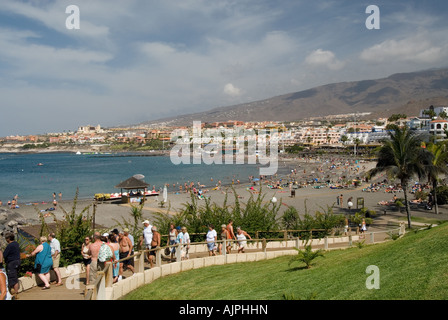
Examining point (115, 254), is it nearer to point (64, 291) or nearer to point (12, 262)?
point (64, 291)

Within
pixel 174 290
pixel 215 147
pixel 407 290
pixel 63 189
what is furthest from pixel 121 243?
pixel 215 147

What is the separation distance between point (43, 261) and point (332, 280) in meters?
5.27

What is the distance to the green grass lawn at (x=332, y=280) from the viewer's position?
5152 millimetres

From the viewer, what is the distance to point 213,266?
9133 millimetres

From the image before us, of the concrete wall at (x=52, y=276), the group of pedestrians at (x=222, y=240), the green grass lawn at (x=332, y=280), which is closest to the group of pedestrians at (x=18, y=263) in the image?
the concrete wall at (x=52, y=276)

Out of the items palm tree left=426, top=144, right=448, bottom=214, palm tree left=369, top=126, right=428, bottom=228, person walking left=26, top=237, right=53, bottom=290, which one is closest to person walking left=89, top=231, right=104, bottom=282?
person walking left=26, top=237, right=53, bottom=290

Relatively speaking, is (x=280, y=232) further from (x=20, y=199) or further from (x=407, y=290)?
(x=20, y=199)

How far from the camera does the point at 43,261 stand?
6867 millimetres

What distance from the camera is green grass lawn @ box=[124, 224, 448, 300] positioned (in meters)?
5.15

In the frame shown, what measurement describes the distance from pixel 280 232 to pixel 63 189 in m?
42.7

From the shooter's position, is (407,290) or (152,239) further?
(152,239)

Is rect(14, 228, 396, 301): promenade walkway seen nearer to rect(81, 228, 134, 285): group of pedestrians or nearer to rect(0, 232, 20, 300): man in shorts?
rect(81, 228, 134, 285): group of pedestrians

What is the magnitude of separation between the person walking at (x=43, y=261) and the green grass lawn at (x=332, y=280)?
5.86ft

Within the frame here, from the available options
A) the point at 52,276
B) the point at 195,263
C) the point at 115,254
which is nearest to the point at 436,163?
the point at 195,263
